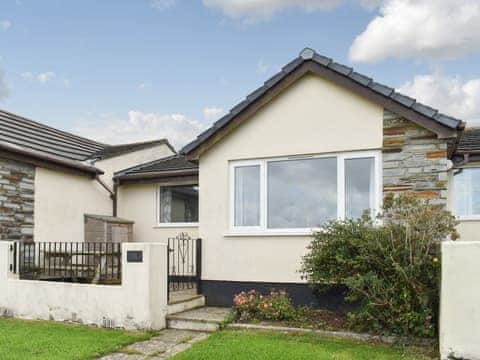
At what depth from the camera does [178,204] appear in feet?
44.8

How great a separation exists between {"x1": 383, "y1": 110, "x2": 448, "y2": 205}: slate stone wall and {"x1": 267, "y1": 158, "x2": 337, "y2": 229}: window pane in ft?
3.74

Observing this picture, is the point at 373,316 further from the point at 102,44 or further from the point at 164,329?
the point at 102,44

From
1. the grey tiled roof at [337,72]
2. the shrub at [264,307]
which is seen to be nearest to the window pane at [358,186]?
the grey tiled roof at [337,72]

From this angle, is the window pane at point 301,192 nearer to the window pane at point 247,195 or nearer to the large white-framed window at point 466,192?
the window pane at point 247,195

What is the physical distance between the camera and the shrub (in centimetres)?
821

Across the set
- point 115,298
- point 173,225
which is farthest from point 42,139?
point 115,298

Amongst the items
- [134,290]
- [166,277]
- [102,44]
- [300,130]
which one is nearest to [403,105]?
[300,130]

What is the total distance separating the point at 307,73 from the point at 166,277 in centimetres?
Result: 523

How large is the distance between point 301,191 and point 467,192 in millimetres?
5004

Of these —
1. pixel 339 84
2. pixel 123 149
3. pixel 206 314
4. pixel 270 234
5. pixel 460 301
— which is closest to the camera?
pixel 460 301

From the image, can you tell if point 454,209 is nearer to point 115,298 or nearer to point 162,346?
point 162,346

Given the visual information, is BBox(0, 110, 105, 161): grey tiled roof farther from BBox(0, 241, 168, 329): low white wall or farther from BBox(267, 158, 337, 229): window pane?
BBox(267, 158, 337, 229): window pane

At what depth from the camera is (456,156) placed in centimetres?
1083

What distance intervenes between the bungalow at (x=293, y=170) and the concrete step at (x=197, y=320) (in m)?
0.98
